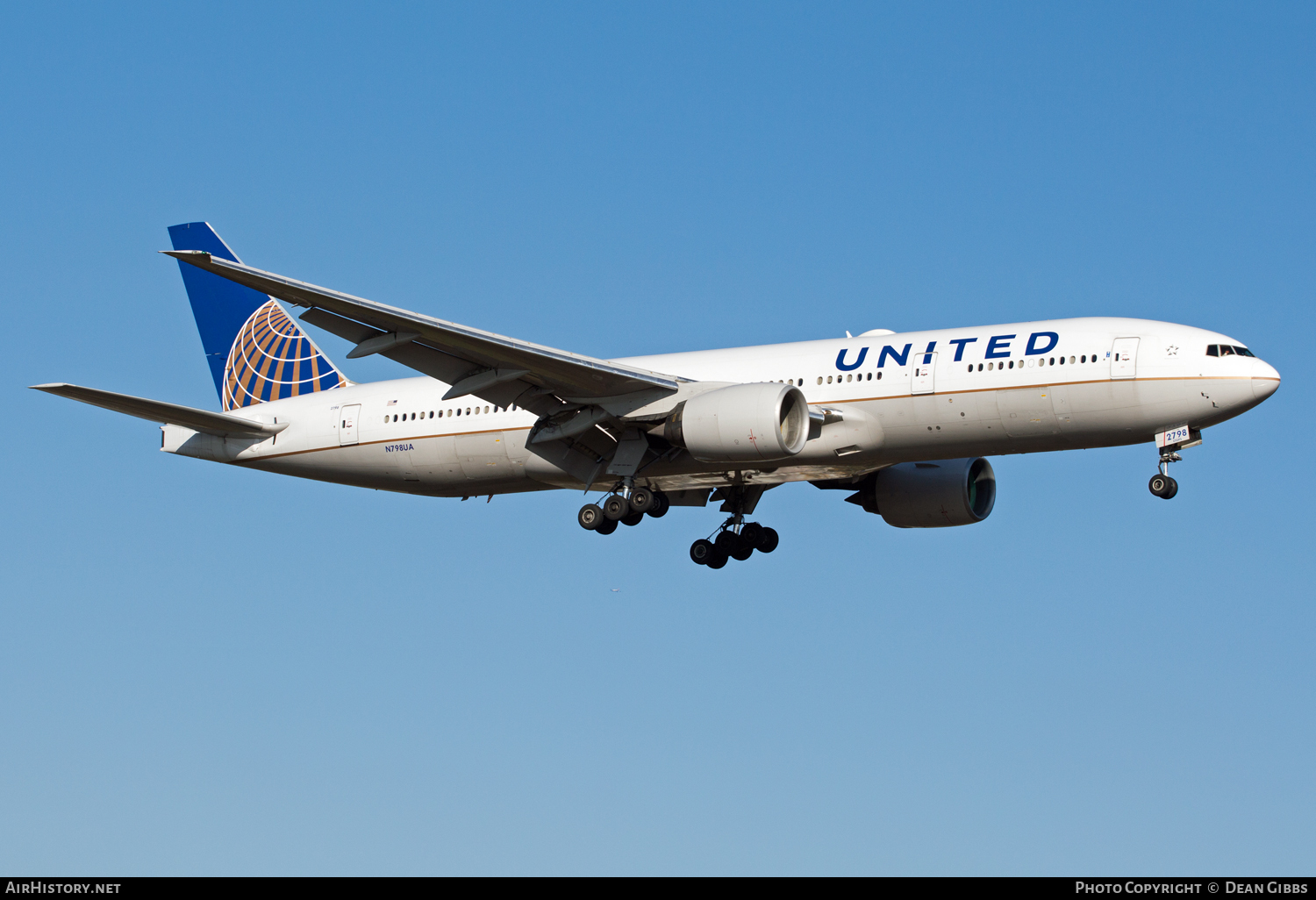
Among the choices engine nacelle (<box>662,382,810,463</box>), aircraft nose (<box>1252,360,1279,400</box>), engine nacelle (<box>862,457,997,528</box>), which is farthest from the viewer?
engine nacelle (<box>862,457,997,528</box>)

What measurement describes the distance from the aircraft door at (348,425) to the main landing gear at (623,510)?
6007 mm

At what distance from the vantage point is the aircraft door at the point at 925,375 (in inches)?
1254

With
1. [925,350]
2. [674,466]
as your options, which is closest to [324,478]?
[674,466]

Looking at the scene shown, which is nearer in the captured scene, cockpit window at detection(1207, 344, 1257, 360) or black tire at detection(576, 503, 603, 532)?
cockpit window at detection(1207, 344, 1257, 360)

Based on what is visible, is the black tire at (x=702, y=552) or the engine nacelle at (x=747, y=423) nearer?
the engine nacelle at (x=747, y=423)

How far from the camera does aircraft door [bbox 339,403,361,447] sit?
123ft

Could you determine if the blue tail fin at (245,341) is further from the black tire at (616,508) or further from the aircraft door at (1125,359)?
the aircraft door at (1125,359)

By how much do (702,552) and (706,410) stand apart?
6.73 m

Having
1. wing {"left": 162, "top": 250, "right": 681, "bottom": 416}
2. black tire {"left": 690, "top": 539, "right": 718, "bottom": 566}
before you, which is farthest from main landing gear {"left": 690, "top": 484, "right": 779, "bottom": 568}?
wing {"left": 162, "top": 250, "right": 681, "bottom": 416}

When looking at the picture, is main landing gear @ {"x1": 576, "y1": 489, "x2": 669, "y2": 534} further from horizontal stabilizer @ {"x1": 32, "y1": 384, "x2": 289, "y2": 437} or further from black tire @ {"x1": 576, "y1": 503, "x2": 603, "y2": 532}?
horizontal stabilizer @ {"x1": 32, "y1": 384, "x2": 289, "y2": 437}

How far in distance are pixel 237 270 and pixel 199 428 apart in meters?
11.1

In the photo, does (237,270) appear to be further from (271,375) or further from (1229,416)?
(1229,416)

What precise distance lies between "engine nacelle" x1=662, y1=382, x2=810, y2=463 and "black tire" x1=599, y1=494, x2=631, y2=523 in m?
2.98

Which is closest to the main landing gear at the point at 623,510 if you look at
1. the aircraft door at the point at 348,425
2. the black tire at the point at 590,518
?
the black tire at the point at 590,518
